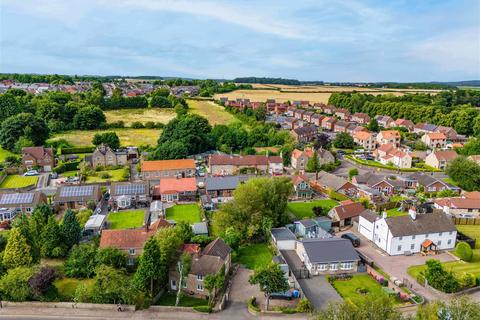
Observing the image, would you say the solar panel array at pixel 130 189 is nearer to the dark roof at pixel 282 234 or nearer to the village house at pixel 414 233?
the dark roof at pixel 282 234

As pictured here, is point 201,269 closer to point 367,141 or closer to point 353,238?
point 353,238

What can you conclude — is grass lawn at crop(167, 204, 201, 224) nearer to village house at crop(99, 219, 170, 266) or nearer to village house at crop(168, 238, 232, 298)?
village house at crop(99, 219, 170, 266)

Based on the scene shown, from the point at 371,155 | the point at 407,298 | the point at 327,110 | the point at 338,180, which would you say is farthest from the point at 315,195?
the point at 327,110

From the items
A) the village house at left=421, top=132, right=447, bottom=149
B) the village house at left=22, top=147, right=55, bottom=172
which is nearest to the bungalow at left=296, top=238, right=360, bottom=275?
the village house at left=22, top=147, right=55, bottom=172

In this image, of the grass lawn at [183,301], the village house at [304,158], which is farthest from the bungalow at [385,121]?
the grass lawn at [183,301]

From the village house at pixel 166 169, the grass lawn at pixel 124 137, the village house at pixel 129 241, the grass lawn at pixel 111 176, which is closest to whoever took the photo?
the village house at pixel 129 241

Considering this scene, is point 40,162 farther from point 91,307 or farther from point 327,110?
point 327,110
